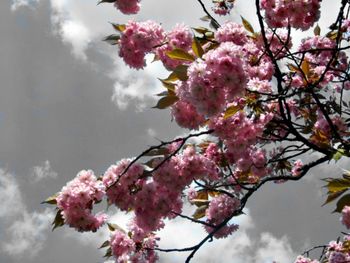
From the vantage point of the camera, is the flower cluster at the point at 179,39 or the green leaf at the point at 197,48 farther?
the flower cluster at the point at 179,39

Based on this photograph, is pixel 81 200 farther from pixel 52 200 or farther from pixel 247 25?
pixel 247 25

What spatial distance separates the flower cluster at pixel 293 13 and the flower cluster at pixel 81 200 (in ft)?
8.99

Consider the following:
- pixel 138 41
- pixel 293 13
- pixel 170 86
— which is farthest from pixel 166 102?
pixel 293 13

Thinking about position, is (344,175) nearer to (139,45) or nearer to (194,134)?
(194,134)

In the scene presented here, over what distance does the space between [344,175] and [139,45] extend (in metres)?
2.33

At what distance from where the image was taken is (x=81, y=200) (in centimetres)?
381

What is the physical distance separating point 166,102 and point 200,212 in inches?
74.4

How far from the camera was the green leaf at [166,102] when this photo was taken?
396 cm

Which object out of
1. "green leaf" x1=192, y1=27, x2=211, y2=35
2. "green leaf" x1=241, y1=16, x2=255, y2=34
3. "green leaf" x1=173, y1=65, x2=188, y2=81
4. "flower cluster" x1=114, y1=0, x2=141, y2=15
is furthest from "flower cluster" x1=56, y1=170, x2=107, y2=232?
"green leaf" x1=241, y1=16, x2=255, y2=34

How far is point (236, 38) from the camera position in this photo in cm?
513

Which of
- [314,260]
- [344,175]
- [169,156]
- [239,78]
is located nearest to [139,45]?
[169,156]

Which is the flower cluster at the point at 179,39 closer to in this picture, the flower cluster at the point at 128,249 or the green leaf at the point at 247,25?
the green leaf at the point at 247,25

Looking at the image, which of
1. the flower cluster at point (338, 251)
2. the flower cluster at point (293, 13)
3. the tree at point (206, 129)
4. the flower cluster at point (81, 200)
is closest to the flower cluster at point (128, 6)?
the tree at point (206, 129)

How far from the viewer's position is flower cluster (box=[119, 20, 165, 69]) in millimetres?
4719
